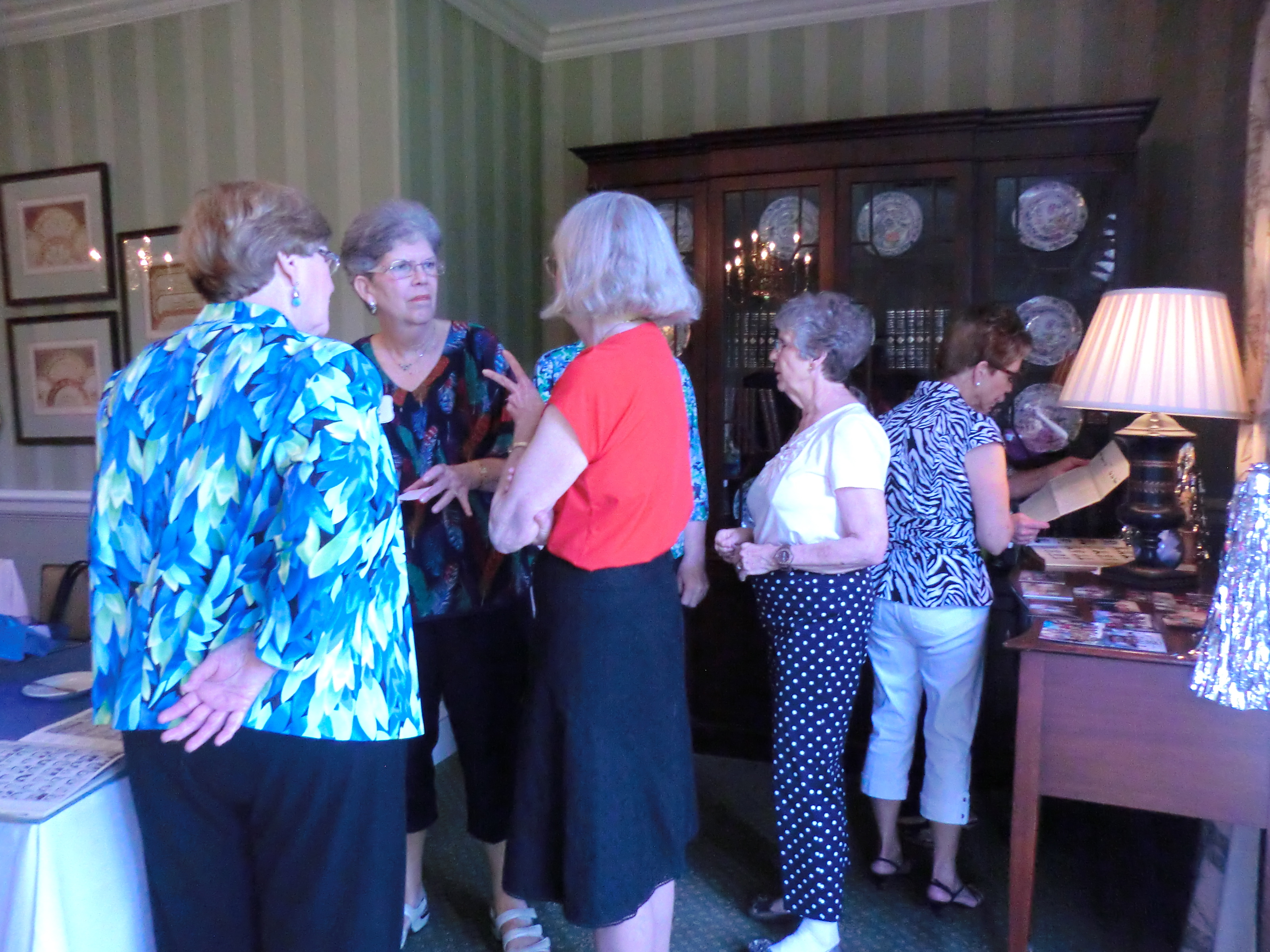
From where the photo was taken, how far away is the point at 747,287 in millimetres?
2949

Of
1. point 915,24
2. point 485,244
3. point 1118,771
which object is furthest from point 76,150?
point 1118,771

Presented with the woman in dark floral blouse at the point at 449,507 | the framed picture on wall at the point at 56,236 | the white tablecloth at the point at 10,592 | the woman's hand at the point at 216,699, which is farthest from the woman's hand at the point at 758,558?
the framed picture on wall at the point at 56,236

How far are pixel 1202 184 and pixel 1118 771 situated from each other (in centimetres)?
203

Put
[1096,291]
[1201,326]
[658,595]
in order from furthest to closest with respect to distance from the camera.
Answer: [1096,291]
[1201,326]
[658,595]

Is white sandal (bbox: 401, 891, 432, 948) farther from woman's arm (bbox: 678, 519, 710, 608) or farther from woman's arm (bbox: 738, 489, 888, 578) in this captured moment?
woman's arm (bbox: 738, 489, 888, 578)

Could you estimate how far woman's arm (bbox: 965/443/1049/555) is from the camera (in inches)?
75.1

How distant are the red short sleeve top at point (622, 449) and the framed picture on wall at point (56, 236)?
2693 mm

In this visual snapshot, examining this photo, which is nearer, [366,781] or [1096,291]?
[366,781]

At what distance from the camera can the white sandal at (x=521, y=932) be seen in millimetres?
1939

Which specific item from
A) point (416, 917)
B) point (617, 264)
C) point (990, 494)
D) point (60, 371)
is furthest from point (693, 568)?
point (60, 371)

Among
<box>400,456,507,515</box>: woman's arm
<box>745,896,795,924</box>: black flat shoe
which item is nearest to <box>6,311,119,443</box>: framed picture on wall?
<box>400,456,507,515</box>: woman's arm

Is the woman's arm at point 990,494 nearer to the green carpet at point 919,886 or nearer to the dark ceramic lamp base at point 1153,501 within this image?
the dark ceramic lamp base at point 1153,501

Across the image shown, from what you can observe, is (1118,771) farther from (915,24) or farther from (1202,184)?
(915,24)

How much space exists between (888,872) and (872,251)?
1.81 m
